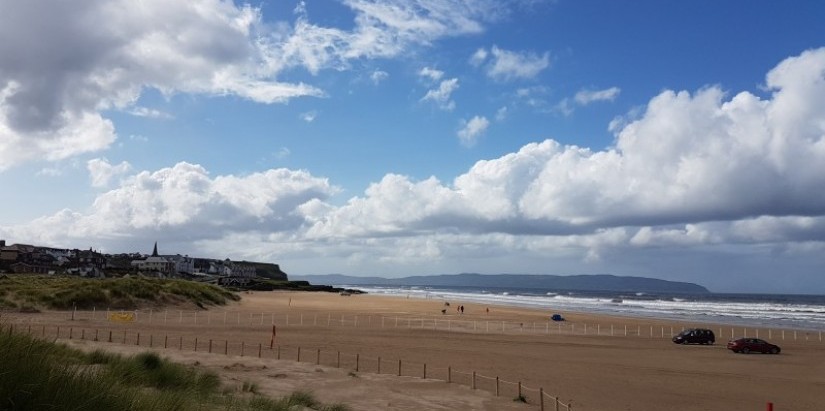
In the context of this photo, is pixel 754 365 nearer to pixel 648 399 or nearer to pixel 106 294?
pixel 648 399

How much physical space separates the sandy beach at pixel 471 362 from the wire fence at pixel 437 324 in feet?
0.76

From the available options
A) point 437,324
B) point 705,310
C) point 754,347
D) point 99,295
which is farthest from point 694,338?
point 705,310

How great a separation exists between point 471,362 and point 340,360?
647 cm

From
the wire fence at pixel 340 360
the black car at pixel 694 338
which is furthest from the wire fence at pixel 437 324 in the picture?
the wire fence at pixel 340 360

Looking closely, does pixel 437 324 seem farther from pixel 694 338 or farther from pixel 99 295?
pixel 99 295

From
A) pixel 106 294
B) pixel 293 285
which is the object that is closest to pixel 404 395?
pixel 106 294

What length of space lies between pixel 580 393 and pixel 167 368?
14756 millimetres

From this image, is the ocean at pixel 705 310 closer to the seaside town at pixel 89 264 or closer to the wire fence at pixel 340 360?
the wire fence at pixel 340 360

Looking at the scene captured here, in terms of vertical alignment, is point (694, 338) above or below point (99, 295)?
below

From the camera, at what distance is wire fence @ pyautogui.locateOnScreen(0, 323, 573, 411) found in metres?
22.1

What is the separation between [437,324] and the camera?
2106 inches

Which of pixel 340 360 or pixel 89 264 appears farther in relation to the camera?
pixel 89 264

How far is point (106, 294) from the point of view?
2056 inches

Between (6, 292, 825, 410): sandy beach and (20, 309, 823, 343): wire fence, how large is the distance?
23cm
